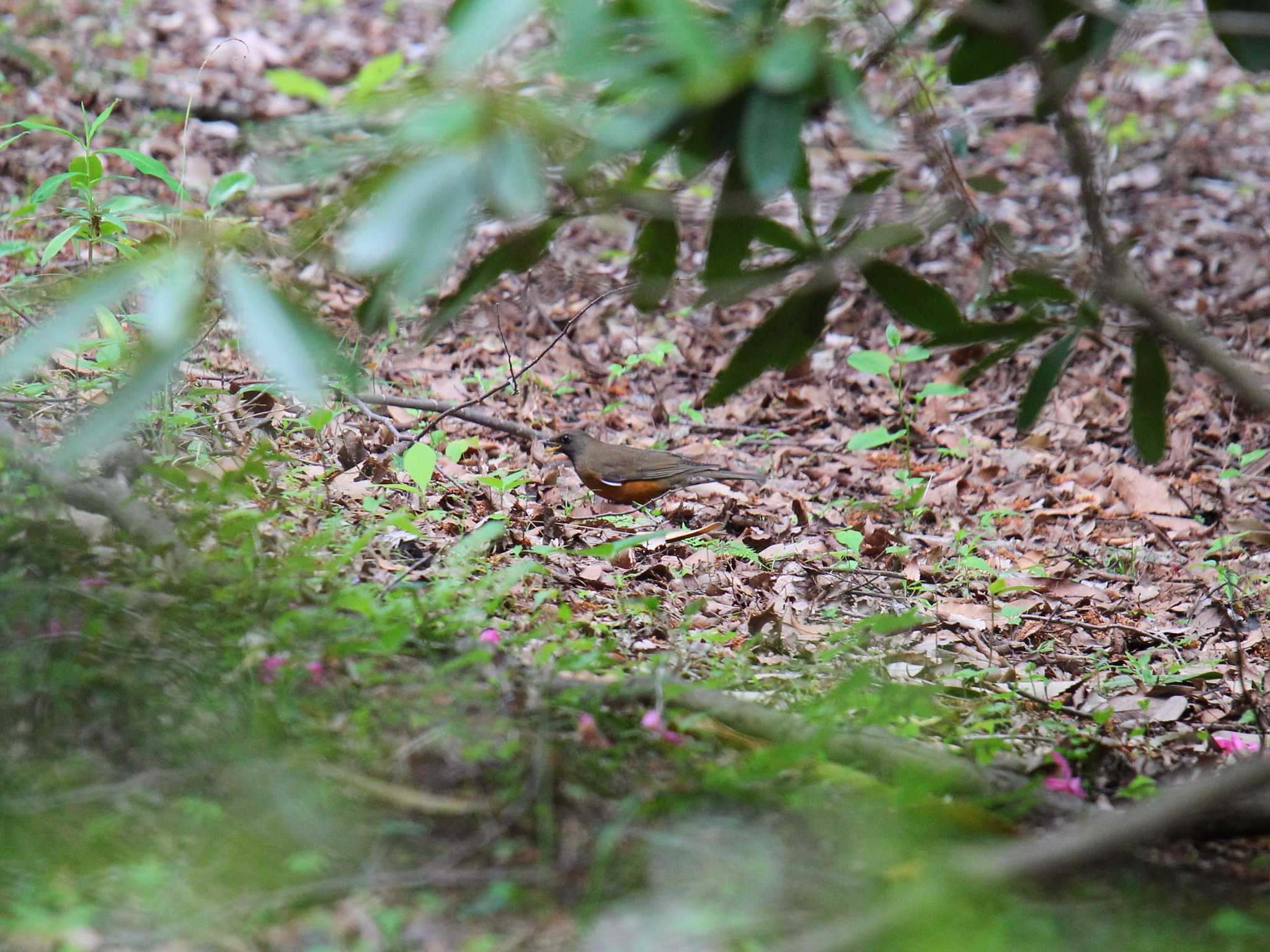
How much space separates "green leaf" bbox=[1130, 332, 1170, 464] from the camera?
93.5 inches

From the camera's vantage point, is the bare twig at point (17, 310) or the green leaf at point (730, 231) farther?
the bare twig at point (17, 310)

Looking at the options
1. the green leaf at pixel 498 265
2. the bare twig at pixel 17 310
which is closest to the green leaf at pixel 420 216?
the green leaf at pixel 498 265

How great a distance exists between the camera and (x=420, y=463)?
146 inches

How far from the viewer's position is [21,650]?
2.09m

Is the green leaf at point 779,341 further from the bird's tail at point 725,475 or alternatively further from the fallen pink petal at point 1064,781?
the bird's tail at point 725,475

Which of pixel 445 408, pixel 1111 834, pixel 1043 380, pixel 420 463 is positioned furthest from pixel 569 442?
pixel 1111 834

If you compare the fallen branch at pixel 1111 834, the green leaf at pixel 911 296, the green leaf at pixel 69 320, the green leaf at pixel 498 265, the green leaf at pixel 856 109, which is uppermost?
the green leaf at pixel 856 109

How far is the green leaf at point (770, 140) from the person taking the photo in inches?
67.2

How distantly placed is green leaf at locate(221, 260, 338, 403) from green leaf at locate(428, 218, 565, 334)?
1.62 feet

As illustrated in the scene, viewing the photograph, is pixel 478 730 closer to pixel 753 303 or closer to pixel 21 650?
pixel 21 650

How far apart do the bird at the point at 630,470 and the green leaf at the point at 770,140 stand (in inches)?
127

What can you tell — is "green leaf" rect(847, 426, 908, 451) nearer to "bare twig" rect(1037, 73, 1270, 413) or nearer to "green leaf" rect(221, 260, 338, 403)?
"bare twig" rect(1037, 73, 1270, 413)

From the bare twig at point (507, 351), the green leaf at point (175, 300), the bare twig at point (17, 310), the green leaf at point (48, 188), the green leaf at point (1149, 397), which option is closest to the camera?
the green leaf at point (175, 300)

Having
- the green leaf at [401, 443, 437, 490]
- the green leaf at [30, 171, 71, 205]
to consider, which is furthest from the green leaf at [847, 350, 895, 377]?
the green leaf at [30, 171, 71, 205]
